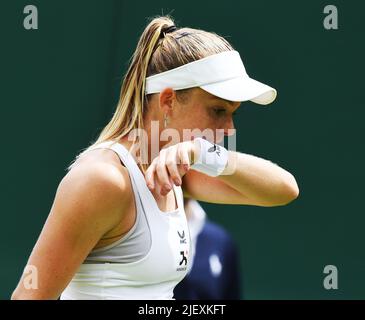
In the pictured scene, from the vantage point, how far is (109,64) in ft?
20.4

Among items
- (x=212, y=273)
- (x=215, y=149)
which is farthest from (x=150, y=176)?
(x=212, y=273)

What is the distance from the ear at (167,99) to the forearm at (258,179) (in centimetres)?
23

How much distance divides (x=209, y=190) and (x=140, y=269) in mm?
579

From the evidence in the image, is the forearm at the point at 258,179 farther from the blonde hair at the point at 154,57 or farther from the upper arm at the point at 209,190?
the blonde hair at the point at 154,57

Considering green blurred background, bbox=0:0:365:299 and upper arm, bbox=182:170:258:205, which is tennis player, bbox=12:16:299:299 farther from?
green blurred background, bbox=0:0:365:299

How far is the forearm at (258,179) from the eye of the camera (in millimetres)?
2553

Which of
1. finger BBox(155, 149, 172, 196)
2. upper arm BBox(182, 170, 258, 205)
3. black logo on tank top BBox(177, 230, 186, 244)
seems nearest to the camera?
finger BBox(155, 149, 172, 196)

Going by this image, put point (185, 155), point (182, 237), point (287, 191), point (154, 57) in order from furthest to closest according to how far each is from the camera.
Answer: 1. point (287, 191)
2. point (154, 57)
3. point (182, 237)
4. point (185, 155)

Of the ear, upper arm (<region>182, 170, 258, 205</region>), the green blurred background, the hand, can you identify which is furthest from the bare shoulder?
the green blurred background

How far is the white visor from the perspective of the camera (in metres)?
2.50

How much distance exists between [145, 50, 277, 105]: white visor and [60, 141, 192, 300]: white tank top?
262 millimetres

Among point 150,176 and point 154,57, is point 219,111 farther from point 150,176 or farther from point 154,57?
point 150,176

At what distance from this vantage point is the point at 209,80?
2.50 m
